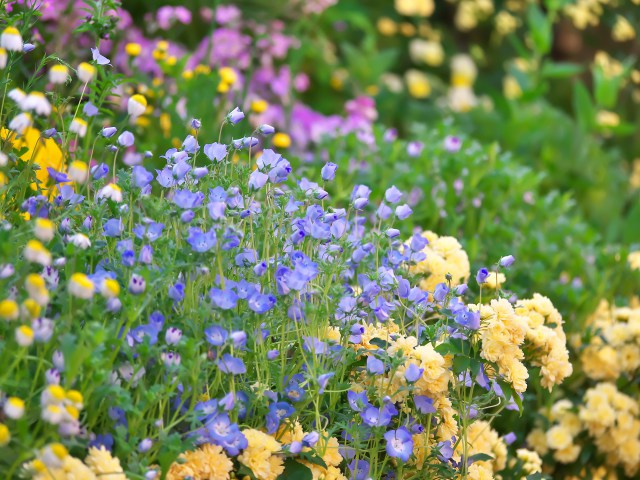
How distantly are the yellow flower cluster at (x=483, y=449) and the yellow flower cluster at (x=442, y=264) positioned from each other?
28 centimetres

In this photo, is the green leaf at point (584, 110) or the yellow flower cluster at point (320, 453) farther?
the green leaf at point (584, 110)

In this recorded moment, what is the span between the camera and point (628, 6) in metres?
4.54

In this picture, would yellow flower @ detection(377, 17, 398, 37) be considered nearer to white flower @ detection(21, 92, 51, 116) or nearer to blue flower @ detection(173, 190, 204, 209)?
blue flower @ detection(173, 190, 204, 209)

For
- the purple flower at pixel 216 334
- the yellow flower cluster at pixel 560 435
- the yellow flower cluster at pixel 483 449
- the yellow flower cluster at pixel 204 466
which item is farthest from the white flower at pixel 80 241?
the yellow flower cluster at pixel 560 435

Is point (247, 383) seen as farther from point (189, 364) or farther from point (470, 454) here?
point (470, 454)

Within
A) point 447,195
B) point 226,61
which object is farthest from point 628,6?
point 447,195

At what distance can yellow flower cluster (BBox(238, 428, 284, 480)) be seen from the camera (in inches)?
51.9

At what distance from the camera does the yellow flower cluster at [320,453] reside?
140 centimetres

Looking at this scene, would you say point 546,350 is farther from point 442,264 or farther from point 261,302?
point 261,302

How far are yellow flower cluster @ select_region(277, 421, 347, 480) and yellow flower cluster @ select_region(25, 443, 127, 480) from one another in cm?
30

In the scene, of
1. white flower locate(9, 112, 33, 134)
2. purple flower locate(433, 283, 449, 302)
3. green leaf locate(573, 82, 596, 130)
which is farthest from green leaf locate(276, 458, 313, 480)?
green leaf locate(573, 82, 596, 130)

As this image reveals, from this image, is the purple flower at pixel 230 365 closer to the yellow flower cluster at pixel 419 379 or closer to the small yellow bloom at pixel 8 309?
the yellow flower cluster at pixel 419 379

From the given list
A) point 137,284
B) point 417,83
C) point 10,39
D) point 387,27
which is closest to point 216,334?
point 137,284

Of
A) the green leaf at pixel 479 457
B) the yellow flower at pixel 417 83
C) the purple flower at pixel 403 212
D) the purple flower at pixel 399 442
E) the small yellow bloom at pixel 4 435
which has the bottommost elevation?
the yellow flower at pixel 417 83
